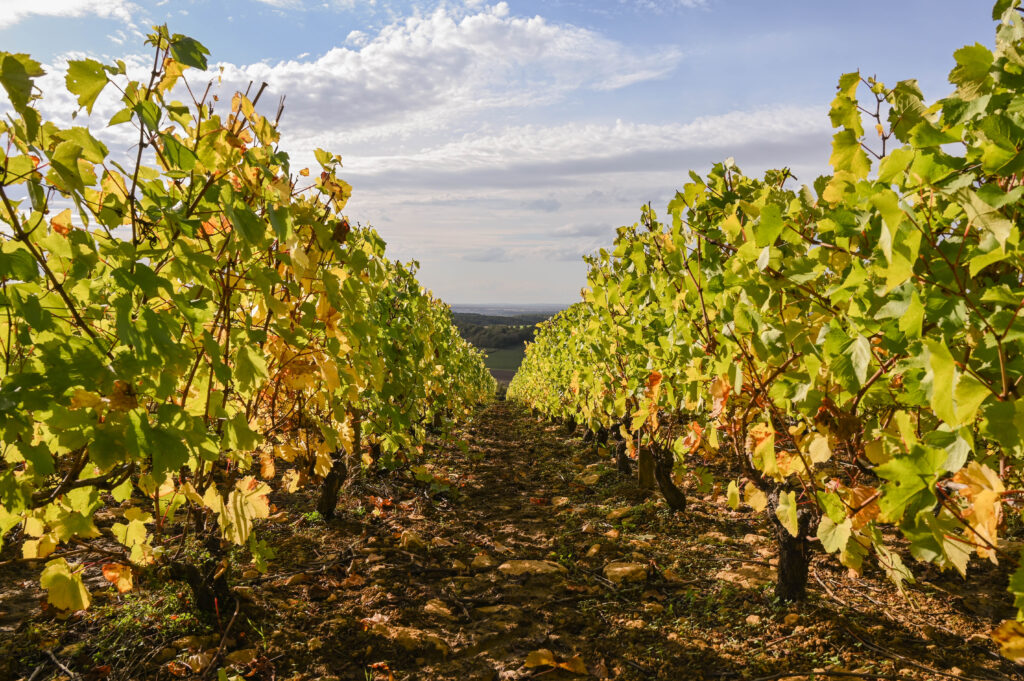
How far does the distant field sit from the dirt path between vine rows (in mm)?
60504

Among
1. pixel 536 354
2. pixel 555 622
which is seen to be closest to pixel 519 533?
pixel 555 622

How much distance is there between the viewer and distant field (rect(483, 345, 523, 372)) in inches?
2756

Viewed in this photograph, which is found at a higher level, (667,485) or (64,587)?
(64,587)

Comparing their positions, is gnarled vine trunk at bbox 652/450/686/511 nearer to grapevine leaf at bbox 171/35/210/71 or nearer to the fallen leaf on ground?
the fallen leaf on ground

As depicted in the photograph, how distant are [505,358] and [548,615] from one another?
73977 millimetres

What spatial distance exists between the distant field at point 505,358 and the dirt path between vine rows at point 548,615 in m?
60.5

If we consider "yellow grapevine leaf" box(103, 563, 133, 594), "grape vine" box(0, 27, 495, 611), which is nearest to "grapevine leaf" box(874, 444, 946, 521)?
"grape vine" box(0, 27, 495, 611)

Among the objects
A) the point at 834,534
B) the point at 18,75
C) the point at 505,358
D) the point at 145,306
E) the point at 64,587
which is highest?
the point at 18,75

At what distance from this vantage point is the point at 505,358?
77562mm

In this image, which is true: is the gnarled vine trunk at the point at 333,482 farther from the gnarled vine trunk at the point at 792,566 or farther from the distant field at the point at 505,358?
the distant field at the point at 505,358

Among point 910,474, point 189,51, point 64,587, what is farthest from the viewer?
point 64,587

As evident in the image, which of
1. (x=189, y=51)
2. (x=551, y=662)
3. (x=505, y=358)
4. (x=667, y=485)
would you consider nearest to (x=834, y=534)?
(x=551, y=662)

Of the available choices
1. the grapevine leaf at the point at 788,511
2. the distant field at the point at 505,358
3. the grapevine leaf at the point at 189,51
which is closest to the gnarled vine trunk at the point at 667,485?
the grapevine leaf at the point at 788,511

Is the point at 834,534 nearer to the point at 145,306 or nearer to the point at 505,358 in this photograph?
the point at 145,306
